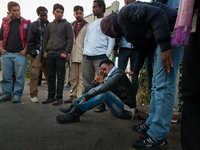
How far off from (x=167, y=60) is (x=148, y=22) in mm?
371

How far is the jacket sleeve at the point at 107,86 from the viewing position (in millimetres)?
2277

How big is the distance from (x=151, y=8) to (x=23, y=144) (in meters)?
1.81

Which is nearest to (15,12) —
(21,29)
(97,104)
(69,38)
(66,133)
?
(21,29)

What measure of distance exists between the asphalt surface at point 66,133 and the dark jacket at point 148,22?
110 centimetres

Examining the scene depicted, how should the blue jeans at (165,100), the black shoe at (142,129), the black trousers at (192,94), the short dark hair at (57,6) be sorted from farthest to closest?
1. the short dark hair at (57,6)
2. the black shoe at (142,129)
3. the blue jeans at (165,100)
4. the black trousers at (192,94)

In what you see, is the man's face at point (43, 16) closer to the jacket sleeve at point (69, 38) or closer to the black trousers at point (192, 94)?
the jacket sleeve at point (69, 38)

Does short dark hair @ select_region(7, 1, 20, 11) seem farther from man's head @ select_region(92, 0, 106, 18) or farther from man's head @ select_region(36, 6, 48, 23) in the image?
man's head @ select_region(92, 0, 106, 18)

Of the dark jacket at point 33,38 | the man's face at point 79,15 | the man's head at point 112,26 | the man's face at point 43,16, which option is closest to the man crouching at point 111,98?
the man's head at point 112,26

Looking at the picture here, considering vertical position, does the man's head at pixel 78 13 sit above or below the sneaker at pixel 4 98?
above

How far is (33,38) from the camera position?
12.0 feet

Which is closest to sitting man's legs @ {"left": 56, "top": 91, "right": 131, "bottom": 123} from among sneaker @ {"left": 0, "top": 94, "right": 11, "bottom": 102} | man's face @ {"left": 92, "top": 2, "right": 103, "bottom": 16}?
man's face @ {"left": 92, "top": 2, "right": 103, "bottom": 16}

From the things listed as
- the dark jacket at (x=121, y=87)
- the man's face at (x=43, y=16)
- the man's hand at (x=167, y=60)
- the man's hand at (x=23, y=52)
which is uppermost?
the man's face at (x=43, y=16)

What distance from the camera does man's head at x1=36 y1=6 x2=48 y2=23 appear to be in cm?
374

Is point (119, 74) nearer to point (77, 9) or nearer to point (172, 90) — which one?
point (172, 90)
